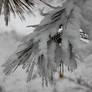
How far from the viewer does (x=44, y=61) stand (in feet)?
2.37

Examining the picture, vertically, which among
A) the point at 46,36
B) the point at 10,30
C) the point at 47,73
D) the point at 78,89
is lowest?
the point at 78,89

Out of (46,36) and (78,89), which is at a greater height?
(46,36)

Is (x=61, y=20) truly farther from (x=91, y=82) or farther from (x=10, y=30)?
(x=10, y=30)

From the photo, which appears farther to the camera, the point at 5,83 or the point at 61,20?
the point at 5,83

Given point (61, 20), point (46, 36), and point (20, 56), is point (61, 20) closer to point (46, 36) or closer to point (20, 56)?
point (46, 36)

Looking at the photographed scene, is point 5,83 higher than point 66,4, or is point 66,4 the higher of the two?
point 66,4

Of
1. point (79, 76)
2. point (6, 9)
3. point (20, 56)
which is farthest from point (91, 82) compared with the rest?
point (20, 56)

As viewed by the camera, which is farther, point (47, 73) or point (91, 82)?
point (91, 82)

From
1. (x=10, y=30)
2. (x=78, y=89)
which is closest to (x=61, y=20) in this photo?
(x=78, y=89)

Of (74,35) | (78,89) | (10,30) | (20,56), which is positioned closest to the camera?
(74,35)

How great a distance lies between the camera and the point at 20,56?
0.83 meters

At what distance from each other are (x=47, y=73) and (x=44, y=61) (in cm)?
6

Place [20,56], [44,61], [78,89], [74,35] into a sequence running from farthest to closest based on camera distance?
[78,89] → [20,56] → [44,61] → [74,35]

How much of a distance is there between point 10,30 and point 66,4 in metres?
2.55
